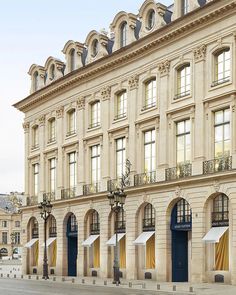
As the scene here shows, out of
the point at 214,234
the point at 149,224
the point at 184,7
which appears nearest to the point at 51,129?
the point at 149,224

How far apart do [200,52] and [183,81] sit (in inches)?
102

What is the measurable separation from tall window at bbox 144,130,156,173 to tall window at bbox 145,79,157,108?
6.10 feet

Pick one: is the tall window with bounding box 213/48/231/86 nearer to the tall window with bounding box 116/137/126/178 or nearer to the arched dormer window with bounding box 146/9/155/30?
the arched dormer window with bounding box 146/9/155/30

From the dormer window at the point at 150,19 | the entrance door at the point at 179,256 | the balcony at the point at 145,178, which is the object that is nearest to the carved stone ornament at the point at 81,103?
the dormer window at the point at 150,19

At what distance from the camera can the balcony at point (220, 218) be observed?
36312mm

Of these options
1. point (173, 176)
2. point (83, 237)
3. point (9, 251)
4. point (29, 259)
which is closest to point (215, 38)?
point (173, 176)

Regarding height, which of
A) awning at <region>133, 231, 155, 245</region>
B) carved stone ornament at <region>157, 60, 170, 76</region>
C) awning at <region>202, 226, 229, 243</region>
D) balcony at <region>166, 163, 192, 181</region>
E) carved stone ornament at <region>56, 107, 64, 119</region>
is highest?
carved stone ornament at <region>157, 60, 170, 76</region>

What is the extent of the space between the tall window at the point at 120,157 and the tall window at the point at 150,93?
3.56 m

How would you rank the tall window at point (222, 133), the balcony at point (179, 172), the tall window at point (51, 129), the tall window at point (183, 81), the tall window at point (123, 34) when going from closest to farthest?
the tall window at point (222, 133) < the balcony at point (179, 172) < the tall window at point (183, 81) < the tall window at point (123, 34) < the tall window at point (51, 129)

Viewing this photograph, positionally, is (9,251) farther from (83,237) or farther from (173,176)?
(173,176)

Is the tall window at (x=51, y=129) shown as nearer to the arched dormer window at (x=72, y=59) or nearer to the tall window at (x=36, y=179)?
the tall window at (x=36, y=179)

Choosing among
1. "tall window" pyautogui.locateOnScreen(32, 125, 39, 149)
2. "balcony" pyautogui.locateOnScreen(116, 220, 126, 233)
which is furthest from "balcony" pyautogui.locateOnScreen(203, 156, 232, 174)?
"tall window" pyautogui.locateOnScreen(32, 125, 39, 149)

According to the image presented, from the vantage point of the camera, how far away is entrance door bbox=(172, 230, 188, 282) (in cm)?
4028

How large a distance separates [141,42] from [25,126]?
1967 centimetres
